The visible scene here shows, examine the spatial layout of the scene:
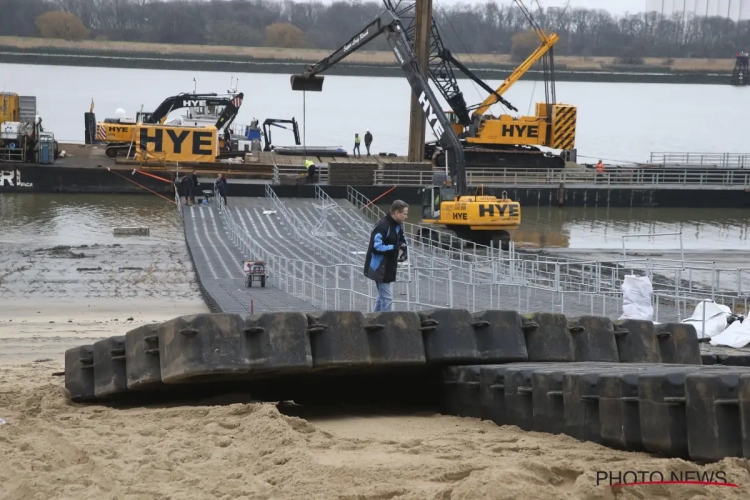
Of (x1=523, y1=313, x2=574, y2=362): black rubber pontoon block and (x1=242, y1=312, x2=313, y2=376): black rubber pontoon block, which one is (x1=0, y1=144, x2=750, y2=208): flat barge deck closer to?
(x1=523, y1=313, x2=574, y2=362): black rubber pontoon block

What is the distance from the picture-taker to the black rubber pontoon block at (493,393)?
27.1ft

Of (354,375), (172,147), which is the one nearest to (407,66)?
(172,147)

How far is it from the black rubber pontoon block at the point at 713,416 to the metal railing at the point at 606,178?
39819 millimetres

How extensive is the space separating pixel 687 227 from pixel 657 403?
38630 mm

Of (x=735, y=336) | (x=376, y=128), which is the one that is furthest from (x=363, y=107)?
(x=735, y=336)

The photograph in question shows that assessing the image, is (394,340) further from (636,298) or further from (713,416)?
(636,298)

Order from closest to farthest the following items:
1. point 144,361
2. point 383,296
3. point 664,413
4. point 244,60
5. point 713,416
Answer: point 713,416
point 664,413
point 144,361
point 383,296
point 244,60

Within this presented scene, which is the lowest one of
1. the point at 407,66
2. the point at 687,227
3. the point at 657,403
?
the point at 687,227

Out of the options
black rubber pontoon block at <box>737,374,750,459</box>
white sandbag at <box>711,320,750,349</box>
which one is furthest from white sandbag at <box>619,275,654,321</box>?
black rubber pontoon block at <box>737,374,750,459</box>

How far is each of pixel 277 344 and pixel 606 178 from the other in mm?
42562

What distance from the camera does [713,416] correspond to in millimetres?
6367

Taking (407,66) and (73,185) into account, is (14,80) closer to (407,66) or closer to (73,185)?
(73,185)

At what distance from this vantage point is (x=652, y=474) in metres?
6.09

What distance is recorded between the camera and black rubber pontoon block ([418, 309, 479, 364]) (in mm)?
8875
